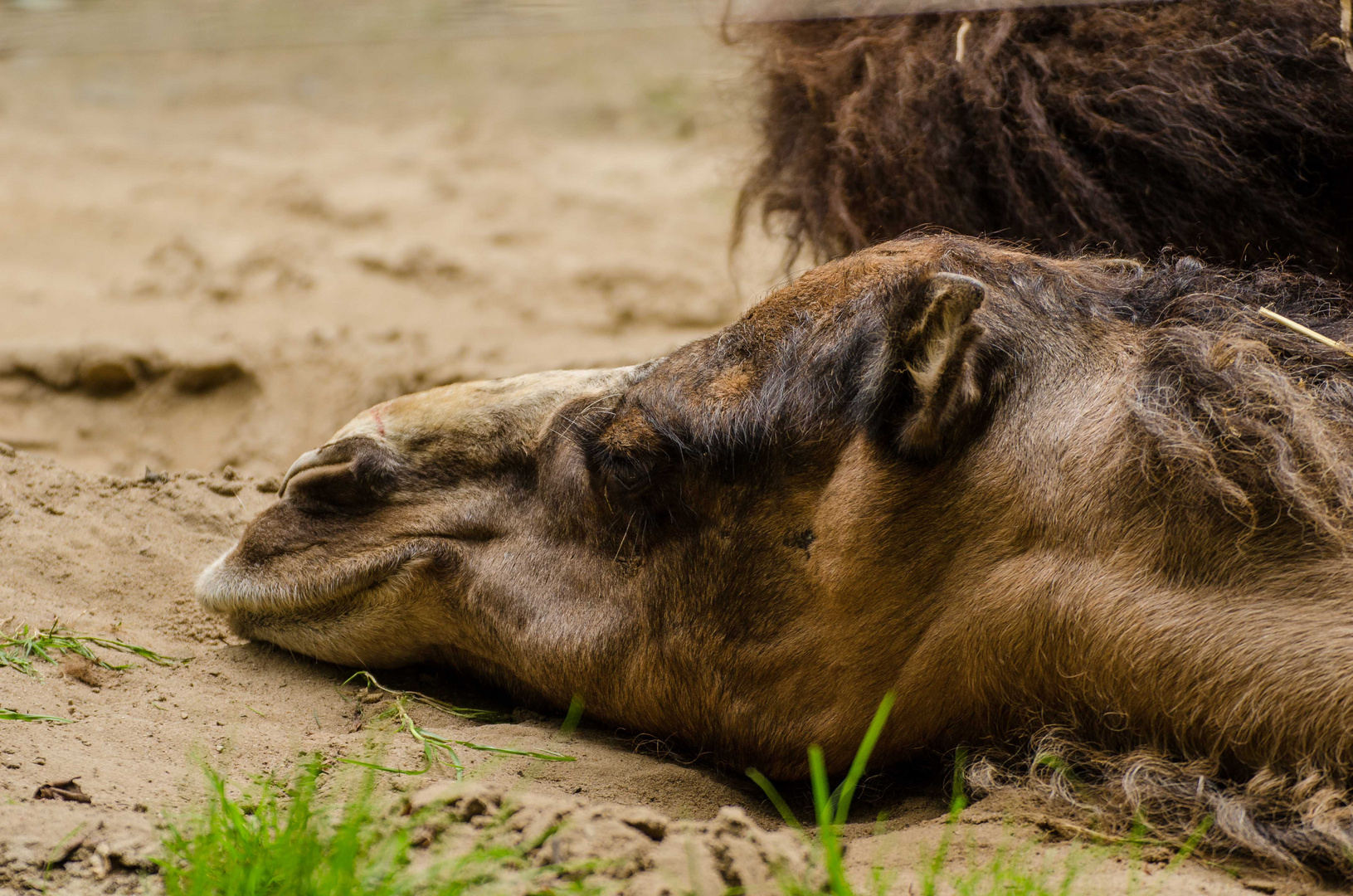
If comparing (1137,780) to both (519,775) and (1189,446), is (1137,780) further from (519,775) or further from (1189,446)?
(519,775)

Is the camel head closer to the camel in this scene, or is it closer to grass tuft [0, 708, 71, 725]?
the camel

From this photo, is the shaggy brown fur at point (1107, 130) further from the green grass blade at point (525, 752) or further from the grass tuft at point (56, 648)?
the grass tuft at point (56, 648)

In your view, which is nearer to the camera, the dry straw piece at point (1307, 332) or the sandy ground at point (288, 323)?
the sandy ground at point (288, 323)

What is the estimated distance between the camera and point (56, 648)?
2643mm

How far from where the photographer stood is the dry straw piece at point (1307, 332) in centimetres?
229

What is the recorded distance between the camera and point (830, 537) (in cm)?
235

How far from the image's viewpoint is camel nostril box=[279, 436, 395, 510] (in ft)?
9.31

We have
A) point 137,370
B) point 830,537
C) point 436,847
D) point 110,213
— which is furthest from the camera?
point 110,213

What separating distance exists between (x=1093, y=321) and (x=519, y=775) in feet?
4.48

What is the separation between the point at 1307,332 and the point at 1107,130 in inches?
52.6

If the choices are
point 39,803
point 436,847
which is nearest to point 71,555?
point 39,803

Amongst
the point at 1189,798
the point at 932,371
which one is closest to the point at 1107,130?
the point at 932,371

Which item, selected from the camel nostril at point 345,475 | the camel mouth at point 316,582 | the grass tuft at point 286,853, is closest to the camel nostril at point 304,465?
the camel nostril at point 345,475

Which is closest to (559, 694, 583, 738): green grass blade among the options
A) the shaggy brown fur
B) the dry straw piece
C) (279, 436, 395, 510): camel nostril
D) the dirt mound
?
the dirt mound
